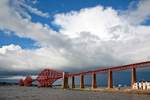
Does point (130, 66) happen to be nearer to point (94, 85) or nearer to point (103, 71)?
point (103, 71)

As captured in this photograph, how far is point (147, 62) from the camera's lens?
13000cm

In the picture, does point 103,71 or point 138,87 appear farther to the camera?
point 103,71

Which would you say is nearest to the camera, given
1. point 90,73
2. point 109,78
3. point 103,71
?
point 109,78

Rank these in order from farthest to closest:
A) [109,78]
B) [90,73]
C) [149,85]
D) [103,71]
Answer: [90,73], [103,71], [109,78], [149,85]

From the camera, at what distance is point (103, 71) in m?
164

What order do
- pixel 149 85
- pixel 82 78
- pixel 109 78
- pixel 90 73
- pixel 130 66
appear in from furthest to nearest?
1. pixel 82 78
2. pixel 90 73
3. pixel 109 78
4. pixel 130 66
5. pixel 149 85

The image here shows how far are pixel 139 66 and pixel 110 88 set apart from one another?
22120 mm

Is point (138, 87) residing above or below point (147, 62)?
below

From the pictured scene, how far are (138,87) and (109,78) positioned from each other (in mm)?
25889

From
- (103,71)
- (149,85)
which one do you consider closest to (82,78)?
(103,71)

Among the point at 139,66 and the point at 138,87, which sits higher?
the point at 139,66

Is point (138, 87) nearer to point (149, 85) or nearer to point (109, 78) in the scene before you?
point (149, 85)

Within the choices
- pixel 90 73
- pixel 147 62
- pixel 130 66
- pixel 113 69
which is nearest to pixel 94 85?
pixel 90 73

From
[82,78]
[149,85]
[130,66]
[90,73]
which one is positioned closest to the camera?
[149,85]
